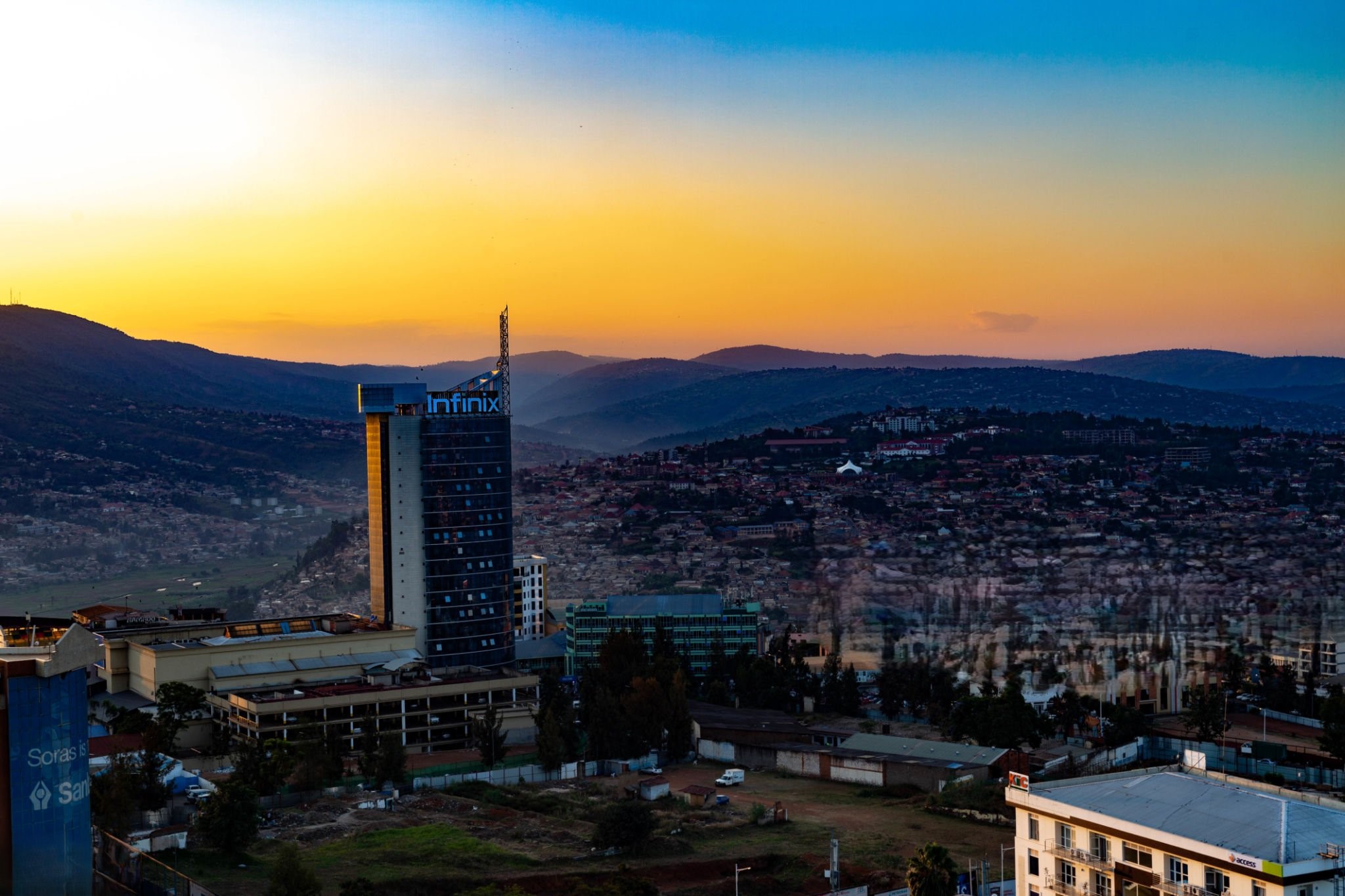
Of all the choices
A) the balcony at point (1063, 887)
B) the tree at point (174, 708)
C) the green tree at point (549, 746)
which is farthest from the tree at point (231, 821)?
the balcony at point (1063, 887)

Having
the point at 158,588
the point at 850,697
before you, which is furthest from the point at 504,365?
the point at 158,588

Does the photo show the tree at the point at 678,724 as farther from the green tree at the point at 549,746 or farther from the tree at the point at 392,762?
the tree at the point at 392,762

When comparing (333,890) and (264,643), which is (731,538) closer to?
(264,643)

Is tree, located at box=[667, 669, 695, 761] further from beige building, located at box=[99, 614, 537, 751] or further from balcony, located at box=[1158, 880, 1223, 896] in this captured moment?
balcony, located at box=[1158, 880, 1223, 896]

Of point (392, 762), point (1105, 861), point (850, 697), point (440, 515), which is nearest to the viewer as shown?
point (1105, 861)

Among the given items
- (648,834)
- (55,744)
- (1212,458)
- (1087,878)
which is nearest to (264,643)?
(648,834)

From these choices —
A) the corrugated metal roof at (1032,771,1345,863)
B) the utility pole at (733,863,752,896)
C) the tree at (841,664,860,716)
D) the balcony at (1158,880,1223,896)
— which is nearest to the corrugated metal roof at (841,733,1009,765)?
the tree at (841,664,860,716)

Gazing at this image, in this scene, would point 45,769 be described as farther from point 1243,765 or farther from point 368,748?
point 1243,765
